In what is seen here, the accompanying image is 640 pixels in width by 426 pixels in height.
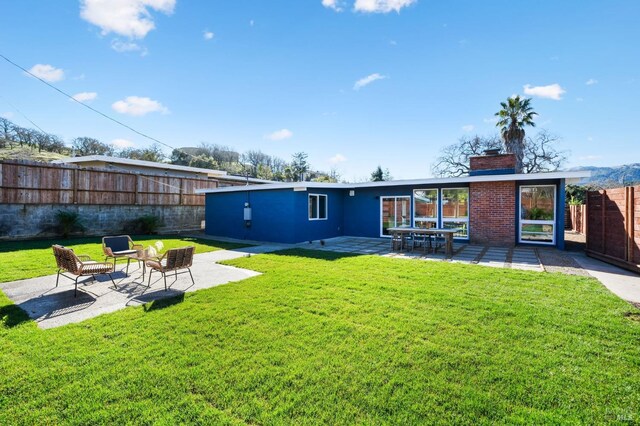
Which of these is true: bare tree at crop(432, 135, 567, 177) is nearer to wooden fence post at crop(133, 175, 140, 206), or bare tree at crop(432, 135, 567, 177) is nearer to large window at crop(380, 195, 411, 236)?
large window at crop(380, 195, 411, 236)

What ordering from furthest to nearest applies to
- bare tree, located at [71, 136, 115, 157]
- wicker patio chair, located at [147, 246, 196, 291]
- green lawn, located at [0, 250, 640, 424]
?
bare tree, located at [71, 136, 115, 157] → wicker patio chair, located at [147, 246, 196, 291] → green lawn, located at [0, 250, 640, 424]

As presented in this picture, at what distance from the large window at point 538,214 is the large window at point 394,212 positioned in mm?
4303

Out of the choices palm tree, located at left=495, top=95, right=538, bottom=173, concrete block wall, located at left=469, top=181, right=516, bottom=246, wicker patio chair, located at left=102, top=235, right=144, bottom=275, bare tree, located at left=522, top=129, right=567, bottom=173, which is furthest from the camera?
bare tree, located at left=522, top=129, right=567, bottom=173

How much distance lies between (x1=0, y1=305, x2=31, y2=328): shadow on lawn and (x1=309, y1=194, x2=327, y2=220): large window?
9.68 meters

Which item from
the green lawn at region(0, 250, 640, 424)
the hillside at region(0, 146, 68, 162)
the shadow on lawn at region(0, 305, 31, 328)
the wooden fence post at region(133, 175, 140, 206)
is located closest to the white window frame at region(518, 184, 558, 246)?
the green lawn at region(0, 250, 640, 424)

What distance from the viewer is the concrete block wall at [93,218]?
39.7 feet

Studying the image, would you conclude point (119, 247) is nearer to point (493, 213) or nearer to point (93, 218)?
point (93, 218)

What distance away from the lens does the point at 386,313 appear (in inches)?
169

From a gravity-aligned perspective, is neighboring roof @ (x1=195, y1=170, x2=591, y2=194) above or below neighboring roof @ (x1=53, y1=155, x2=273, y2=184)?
below

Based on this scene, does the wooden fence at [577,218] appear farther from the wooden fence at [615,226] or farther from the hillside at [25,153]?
the hillside at [25,153]

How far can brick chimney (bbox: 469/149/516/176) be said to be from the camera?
12531mm

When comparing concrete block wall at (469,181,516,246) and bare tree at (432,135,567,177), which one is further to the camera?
bare tree at (432,135,567,177)

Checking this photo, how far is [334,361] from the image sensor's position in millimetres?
3025

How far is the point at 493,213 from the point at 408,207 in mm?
3362
